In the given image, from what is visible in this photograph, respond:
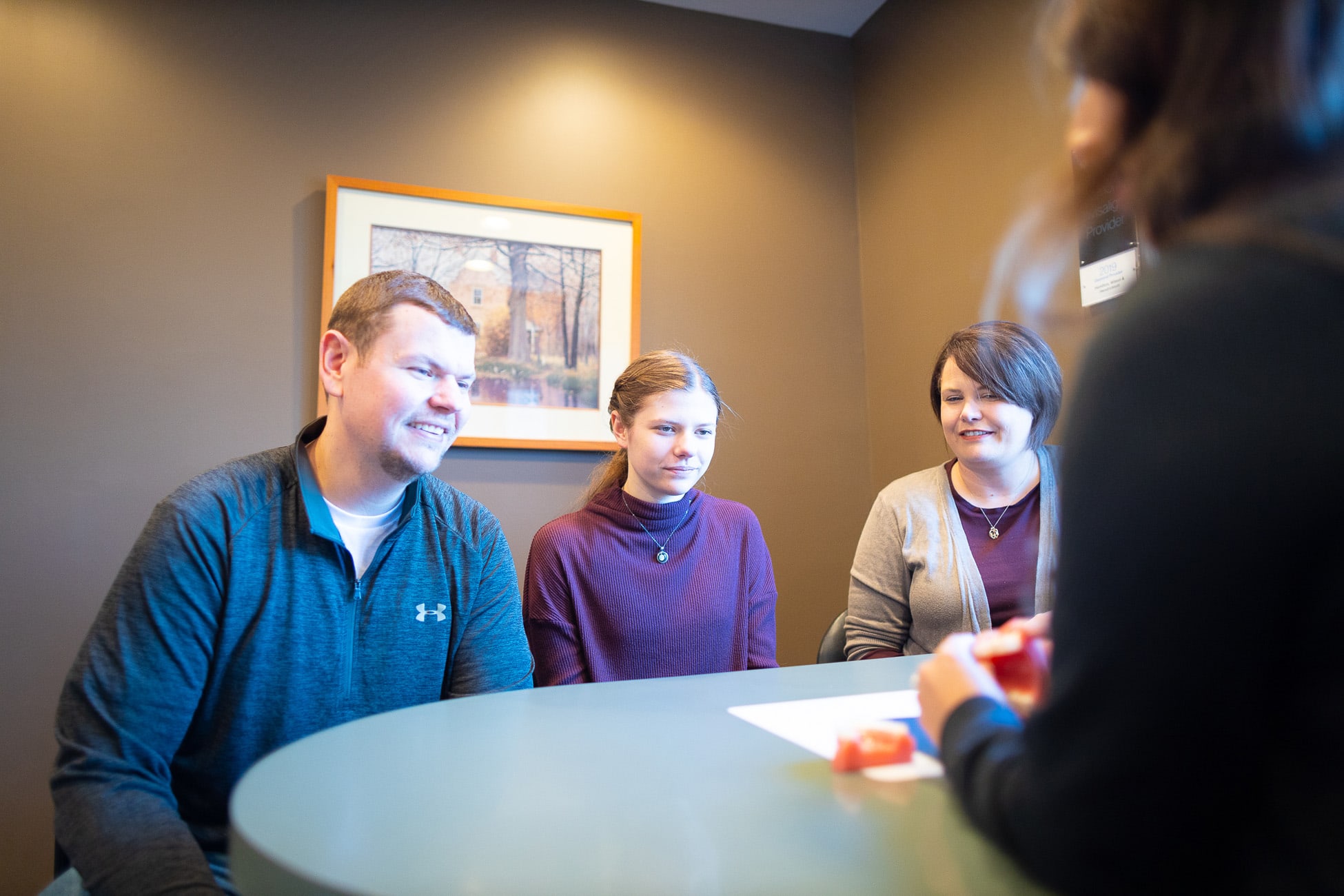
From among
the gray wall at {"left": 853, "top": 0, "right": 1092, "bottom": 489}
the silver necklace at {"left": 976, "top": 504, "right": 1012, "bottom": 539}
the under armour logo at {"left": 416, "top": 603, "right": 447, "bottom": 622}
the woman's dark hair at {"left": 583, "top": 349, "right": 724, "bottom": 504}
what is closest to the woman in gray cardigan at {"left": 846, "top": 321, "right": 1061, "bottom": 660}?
the silver necklace at {"left": 976, "top": 504, "right": 1012, "bottom": 539}

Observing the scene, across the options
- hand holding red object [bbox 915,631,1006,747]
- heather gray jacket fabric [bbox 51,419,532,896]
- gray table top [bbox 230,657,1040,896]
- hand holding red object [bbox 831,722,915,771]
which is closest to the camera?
gray table top [bbox 230,657,1040,896]

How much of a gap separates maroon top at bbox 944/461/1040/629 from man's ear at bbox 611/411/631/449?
867 mm

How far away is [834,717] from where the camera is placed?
3.27ft

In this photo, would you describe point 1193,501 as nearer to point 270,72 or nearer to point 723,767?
point 723,767

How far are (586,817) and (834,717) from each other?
0.42 meters

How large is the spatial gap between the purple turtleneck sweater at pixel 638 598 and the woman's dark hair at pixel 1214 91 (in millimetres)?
1612

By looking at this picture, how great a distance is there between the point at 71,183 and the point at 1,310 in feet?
1.39

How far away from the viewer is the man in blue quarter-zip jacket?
107cm

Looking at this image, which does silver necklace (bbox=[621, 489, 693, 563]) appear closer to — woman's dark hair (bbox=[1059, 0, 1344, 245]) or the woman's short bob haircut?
the woman's short bob haircut

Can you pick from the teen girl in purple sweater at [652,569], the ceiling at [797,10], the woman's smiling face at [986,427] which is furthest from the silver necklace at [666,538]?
the ceiling at [797,10]

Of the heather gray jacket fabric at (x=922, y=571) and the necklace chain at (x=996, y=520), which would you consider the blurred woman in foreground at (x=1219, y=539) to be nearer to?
the heather gray jacket fabric at (x=922, y=571)

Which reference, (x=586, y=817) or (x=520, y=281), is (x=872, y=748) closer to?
(x=586, y=817)

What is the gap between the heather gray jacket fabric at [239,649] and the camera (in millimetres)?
1039

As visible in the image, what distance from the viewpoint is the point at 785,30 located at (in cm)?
330
